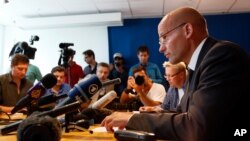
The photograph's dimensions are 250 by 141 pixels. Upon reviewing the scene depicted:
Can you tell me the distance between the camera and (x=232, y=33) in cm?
592

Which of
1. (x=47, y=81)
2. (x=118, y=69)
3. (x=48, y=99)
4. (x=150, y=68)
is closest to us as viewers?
(x=48, y=99)

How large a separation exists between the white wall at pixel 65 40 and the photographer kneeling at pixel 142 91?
2.75 metres

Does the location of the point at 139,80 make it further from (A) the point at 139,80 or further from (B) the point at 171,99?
(B) the point at 171,99

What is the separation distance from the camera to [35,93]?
4.42 feet

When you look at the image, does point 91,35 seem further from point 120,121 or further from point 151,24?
point 120,121

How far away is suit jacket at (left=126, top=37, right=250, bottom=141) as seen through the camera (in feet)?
2.84

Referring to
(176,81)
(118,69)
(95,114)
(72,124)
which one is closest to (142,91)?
(176,81)

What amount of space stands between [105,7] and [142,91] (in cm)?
256

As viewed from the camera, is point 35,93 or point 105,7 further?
point 105,7

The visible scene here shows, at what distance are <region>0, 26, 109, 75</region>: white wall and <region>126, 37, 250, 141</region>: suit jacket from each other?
524cm

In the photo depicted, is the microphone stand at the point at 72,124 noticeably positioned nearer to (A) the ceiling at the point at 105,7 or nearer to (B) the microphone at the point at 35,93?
(B) the microphone at the point at 35,93

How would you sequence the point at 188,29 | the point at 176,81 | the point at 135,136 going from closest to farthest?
the point at 135,136 < the point at 188,29 < the point at 176,81

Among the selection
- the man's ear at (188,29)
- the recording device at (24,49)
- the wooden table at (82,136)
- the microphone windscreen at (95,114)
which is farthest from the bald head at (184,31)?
the recording device at (24,49)

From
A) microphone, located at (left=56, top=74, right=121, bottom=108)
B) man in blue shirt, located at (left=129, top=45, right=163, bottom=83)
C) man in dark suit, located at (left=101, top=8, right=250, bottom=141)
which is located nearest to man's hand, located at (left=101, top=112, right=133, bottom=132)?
man in dark suit, located at (left=101, top=8, right=250, bottom=141)
